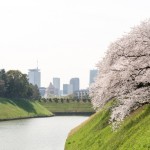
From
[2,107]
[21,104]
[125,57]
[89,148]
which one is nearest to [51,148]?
[89,148]

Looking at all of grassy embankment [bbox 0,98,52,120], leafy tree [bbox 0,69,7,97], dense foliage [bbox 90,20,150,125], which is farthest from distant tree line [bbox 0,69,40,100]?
dense foliage [bbox 90,20,150,125]

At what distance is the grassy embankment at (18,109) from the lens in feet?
447

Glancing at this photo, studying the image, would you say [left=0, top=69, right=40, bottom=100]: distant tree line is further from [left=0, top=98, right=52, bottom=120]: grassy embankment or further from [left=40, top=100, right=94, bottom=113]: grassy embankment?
[left=40, top=100, right=94, bottom=113]: grassy embankment

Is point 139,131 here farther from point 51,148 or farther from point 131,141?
point 51,148

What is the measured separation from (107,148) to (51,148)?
76.9 ft

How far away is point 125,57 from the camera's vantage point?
1286 inches

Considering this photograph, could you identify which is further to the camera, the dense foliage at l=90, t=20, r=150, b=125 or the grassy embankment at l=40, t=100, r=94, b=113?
the grassy embankment at l=40, t=100, r=94, b=113

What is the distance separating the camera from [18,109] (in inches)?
5974

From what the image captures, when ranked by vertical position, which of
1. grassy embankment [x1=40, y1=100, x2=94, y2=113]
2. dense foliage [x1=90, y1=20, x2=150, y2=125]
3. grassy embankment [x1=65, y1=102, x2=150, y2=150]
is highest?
dense foliage [x1=90, y1=20, x2=150, y2=125]

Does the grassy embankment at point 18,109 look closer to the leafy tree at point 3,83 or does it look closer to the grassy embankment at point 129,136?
the leafy tree at point 3,83

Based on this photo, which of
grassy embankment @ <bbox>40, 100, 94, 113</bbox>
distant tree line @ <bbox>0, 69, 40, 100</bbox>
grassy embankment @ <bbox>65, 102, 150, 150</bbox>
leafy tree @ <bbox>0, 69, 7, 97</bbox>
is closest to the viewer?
grassy embankment @ <bbox>65, 102, 150, 150</bbox>

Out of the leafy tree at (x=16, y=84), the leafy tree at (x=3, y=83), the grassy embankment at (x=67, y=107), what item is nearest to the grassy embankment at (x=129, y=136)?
the leafy tree at (x=3, y=83)

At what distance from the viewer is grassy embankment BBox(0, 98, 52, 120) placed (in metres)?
136

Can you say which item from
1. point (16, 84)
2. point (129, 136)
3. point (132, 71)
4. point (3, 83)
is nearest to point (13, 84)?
point (16, 84)
